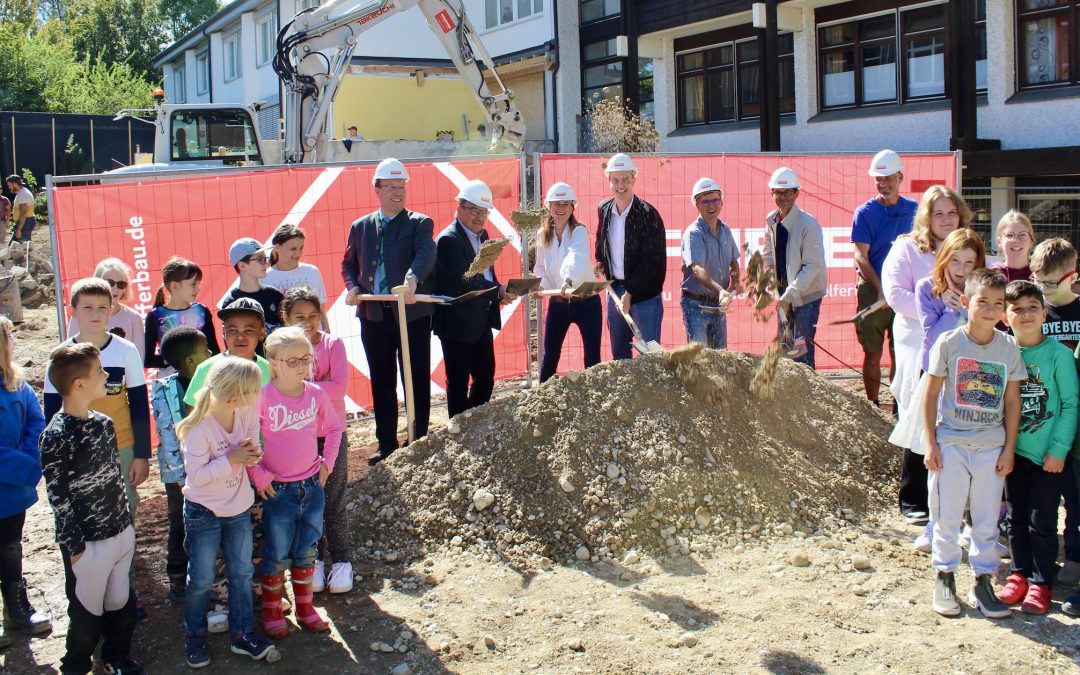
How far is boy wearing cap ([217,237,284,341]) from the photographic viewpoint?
5328 millimetres

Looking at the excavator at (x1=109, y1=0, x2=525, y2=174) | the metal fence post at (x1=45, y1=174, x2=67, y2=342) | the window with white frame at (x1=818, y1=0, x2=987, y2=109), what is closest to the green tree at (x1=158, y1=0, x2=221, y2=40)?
the excavator at (x1=109, y1=0, x2=525, y2=174)

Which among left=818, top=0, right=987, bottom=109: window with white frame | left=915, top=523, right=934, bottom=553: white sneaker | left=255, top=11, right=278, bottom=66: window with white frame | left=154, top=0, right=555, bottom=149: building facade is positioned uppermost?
left=255, top=11, right=278, bottom=66: window with white frame

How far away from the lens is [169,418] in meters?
4.46

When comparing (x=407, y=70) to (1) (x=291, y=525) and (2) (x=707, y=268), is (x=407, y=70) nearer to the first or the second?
(2) (x=707, y=268)

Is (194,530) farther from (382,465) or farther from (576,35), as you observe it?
(576,35)

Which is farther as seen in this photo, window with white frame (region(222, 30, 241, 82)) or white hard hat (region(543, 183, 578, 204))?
window with white frame (region(222, 30, 241, 82))

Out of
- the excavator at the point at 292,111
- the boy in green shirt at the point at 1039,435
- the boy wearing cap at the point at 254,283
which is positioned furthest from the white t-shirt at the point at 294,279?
the excavator at the point at 292,111

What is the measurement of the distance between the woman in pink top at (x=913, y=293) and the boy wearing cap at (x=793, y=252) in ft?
4.26

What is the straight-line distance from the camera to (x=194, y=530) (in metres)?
3.96

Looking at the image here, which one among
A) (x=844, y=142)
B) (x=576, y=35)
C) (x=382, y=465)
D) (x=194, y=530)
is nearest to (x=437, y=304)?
(x=382, y=465)

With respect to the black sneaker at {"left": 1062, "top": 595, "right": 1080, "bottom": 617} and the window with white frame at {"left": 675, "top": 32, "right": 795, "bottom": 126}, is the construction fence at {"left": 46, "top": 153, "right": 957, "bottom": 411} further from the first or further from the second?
the window with white frame at {"left": 675, "top": 32, "right": 795, "bottom": 126}

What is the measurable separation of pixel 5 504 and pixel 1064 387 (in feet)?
14.8

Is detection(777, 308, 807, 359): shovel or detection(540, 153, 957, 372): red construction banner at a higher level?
detection(540, 153, 957, 372): red construction banner

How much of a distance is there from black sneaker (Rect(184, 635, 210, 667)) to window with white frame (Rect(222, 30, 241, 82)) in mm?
37551
